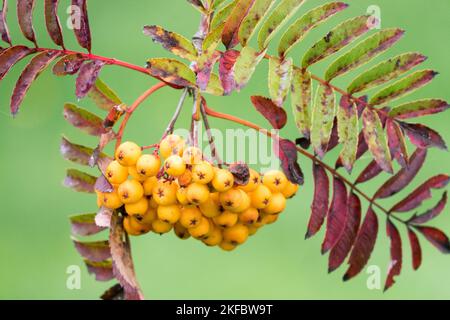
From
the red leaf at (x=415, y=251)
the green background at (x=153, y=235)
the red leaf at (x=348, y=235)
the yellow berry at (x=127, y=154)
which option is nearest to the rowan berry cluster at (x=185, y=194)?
the yellow berry at (x=127, y=154)

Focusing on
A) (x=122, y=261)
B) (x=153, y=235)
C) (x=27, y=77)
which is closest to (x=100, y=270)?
(x=122, y=261)

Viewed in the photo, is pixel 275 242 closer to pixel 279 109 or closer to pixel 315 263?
pixel 315 263

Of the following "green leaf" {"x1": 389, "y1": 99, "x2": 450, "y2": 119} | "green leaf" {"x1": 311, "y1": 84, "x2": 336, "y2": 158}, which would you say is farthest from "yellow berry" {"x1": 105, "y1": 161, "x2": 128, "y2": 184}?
"green leaf" {"x1": 389, "y1": 99, "x2": 450, "y2": 119}

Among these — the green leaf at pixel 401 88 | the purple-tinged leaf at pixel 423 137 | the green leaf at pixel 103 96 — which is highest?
the green leaf at pixel 103 96

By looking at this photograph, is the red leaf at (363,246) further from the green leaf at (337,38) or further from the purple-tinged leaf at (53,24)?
the purple-tinged leaf at (53,24)

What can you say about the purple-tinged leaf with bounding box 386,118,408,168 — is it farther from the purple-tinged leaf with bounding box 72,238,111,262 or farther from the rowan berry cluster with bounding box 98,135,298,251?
the purple-tinged leaf with bounding box 72,238,111,262

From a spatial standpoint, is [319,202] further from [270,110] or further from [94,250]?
[94,250]
